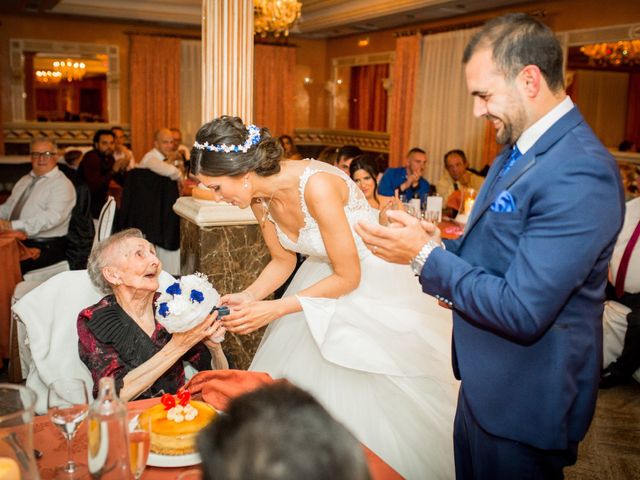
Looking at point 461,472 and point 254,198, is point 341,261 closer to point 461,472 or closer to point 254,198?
point 254,198

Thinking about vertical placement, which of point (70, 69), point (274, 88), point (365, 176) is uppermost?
point (70, 69)

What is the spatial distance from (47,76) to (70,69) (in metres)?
0.41

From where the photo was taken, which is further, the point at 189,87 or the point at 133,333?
the point at 189,87

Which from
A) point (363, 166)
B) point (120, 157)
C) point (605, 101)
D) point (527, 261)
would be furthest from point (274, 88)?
point (527, 261)

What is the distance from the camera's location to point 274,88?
1148cm

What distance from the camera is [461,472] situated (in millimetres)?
1570

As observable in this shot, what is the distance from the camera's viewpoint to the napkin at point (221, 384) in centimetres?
158

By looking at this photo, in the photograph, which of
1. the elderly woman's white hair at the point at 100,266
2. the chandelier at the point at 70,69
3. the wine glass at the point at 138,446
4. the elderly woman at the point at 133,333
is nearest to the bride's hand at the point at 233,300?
the elderly woman at the point at 133,333

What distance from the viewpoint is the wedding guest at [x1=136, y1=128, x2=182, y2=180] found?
550 cm

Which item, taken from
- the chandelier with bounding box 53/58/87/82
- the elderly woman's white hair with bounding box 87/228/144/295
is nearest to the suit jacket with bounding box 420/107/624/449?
the elderly woman's white hair with bounding box 87/228/144/295

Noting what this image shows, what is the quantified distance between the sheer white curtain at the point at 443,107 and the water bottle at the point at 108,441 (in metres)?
7.91

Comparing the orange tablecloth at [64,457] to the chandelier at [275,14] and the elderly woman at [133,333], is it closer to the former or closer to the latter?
the elderly woman at [133,333]

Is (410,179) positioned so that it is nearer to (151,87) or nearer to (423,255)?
(423,255)

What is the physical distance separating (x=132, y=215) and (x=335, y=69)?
24.4 feet
